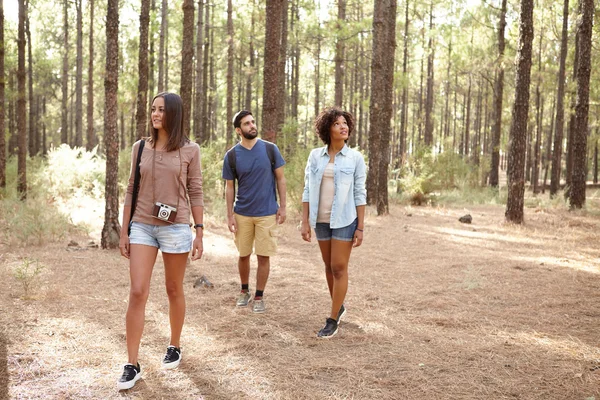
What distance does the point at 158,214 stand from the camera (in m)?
3.85

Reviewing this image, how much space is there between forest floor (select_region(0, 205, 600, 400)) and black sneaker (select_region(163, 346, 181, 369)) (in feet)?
0.22

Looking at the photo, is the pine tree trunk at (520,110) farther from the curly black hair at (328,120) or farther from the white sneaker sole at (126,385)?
the white sneaker sole at (126,385)

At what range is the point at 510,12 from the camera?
25328mm

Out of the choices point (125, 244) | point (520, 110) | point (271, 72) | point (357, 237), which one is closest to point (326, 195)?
point (357, 237)

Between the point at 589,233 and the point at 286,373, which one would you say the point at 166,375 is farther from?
the point at 589,233

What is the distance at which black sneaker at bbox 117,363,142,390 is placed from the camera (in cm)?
374

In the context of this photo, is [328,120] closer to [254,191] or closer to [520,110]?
[254,191]

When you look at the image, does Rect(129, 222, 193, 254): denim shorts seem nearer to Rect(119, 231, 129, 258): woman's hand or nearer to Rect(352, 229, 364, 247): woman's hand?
Rect(119, 231, 129, 258): woman's hand

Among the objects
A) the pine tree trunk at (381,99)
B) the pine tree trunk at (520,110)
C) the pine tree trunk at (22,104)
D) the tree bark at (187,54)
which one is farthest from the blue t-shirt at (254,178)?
the pine tree trunk at (22,104)

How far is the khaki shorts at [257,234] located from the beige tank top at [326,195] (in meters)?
0.96

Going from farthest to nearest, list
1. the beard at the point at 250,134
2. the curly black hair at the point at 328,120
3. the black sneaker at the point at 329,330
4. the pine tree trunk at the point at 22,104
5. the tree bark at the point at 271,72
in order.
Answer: the pine tree trunk at the point at 22,104 < the tree bark at the point at 271,72 < the beard at the point at 250,134 < the curly black hair at the point at 328,120 < the black sneaker at the point at 329,330

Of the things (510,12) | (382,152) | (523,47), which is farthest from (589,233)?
(510,12)

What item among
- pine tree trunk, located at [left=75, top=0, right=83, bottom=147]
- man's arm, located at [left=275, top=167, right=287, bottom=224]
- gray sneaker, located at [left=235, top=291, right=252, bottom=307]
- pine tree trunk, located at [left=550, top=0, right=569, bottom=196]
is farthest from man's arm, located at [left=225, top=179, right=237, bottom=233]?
pine tree trunk, located at [left=75, top=0, right=83, bottom=147]

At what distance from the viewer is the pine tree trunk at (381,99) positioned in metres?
14.6
